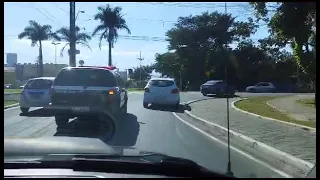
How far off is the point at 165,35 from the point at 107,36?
28.2 inches

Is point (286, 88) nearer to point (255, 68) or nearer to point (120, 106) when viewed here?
point (255, 68)

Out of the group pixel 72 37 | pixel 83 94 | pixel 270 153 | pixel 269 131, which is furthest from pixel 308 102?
pixel 269 131

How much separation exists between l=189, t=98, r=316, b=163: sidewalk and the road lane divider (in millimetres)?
128

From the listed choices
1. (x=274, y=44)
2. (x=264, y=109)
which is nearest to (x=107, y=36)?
(x=274, y=44)

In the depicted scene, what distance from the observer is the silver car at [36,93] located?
622 centimetres

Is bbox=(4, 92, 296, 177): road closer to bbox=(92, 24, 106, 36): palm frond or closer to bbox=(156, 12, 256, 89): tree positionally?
bbox=(156, 12, 256, 89): tree

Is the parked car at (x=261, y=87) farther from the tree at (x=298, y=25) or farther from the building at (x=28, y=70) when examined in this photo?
the building at (x=28, y=70)

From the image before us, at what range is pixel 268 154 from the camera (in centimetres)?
1011

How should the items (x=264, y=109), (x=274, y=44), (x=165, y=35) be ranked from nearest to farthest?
1. (x=165, y=35)
2. (x=274, y=44)
3. (x=264, y=109)

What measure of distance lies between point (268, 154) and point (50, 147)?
6064 millimetres

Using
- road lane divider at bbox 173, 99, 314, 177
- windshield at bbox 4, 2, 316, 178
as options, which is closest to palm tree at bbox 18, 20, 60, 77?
windshield at bbox 4, 2, 316, 178

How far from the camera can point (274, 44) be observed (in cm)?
792

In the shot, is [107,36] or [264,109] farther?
[264,109]

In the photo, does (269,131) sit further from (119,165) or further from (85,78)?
(119,165)
